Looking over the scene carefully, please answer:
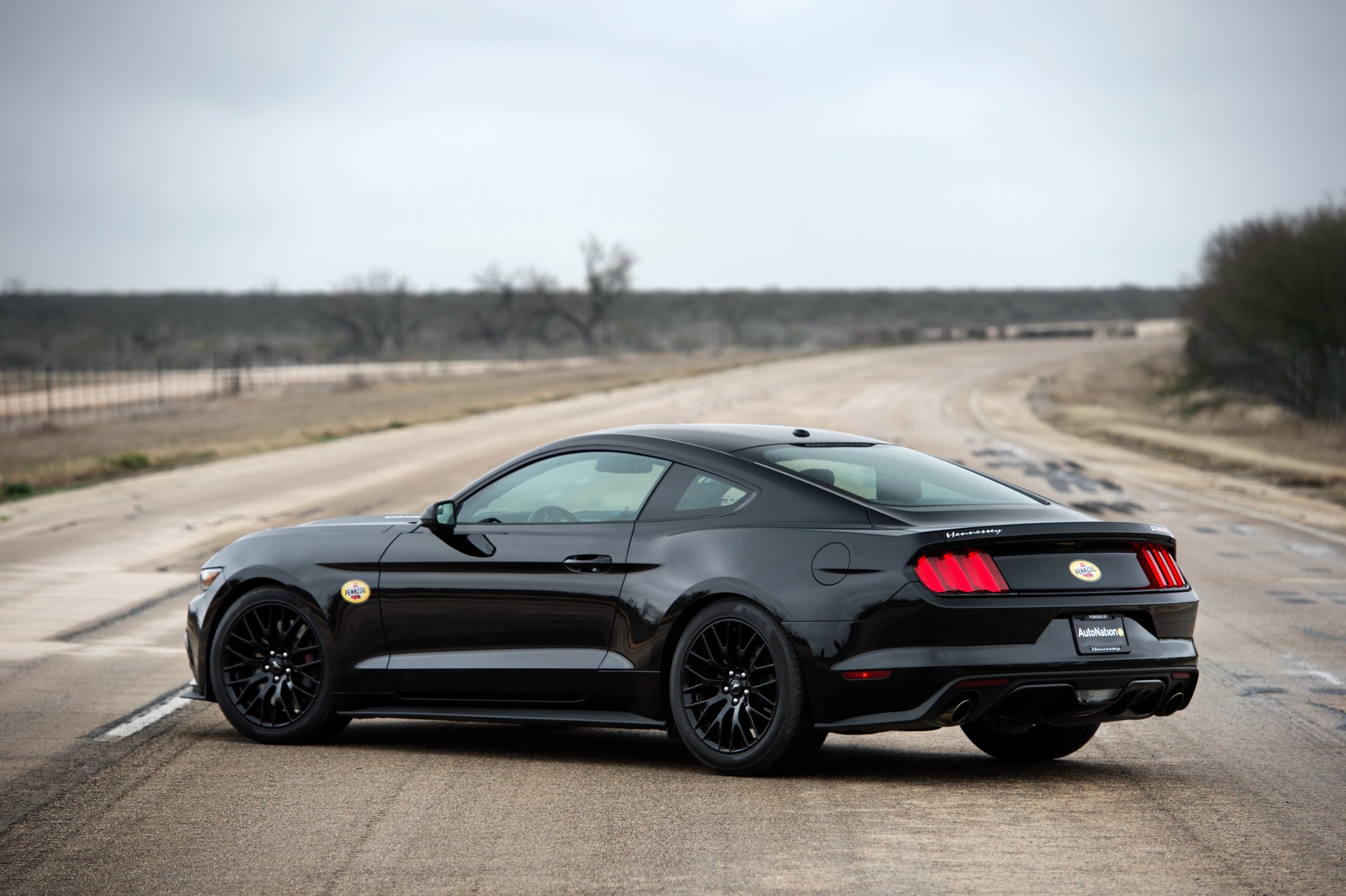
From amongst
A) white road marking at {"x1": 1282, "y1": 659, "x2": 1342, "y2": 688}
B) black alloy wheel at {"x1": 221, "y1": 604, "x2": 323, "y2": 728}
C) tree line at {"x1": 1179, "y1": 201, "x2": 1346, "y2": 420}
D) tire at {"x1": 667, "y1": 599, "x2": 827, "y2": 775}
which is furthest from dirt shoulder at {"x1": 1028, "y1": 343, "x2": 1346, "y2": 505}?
black alloy wheel at {"x1": 221, "y1": 604, "x2": 323, "y2": 728}

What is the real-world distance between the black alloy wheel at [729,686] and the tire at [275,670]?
6.13 ft

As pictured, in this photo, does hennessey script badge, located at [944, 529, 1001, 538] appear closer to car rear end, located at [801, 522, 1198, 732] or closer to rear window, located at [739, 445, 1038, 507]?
car rear end, located at [801, 522, 1198, 732]

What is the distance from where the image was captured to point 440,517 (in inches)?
A: 278

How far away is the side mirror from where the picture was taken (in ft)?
23.1

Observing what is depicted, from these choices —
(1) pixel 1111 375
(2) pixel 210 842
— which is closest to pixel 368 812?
(2) pixel 210 842

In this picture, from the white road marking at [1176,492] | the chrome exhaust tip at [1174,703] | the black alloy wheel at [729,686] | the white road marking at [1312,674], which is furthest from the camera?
the white road marking at [1176,492]

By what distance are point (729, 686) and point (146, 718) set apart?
330 cm

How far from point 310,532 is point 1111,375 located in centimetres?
6275

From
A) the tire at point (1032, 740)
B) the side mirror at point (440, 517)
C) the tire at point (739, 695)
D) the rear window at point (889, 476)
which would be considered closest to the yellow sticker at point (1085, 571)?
the rear window at point (889, 476)

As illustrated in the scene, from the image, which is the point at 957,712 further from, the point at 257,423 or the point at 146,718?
the point at 257,423

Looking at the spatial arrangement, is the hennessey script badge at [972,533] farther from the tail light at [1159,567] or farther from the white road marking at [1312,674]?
the white road marking at [1312,674]

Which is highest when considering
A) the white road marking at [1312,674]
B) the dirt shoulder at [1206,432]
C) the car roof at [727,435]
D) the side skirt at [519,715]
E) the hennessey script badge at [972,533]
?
the car roof at [727,435]

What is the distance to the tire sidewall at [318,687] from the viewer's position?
712 cm

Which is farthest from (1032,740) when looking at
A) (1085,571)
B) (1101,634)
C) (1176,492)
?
(1176,492)
